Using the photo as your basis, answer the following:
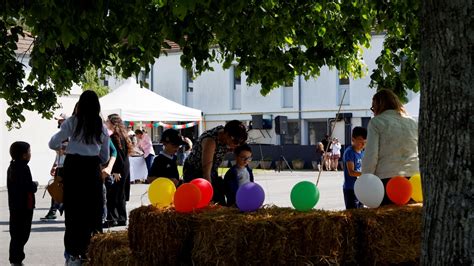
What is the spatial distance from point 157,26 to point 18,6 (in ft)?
5.76

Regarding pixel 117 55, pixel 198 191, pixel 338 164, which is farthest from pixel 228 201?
pixel 338 164

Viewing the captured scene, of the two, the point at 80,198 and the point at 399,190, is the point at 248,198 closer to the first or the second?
the point at 399,190

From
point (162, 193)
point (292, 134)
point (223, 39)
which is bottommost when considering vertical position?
point (162, 193)

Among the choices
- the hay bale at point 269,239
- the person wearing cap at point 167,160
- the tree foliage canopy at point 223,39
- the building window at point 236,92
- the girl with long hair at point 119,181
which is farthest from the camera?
the building window at point 236,92

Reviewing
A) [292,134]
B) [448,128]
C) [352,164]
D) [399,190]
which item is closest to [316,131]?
[292,134]

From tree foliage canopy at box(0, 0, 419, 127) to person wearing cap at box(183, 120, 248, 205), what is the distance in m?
1.39

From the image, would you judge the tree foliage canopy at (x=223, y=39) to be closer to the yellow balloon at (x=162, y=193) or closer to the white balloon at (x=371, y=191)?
the yellow balloon at (x=162, y=193)

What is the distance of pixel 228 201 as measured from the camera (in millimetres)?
7832

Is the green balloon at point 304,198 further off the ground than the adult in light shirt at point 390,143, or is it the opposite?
the adult in light shirt at point 390,143

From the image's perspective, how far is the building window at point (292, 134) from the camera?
43656mm

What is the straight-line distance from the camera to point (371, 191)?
6.37m

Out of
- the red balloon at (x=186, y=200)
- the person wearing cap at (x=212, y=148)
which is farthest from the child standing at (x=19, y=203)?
the red balloon at (x=186, y=200)

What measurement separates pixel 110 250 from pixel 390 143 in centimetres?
252

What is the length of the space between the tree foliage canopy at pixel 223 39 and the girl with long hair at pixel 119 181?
1.04 m
